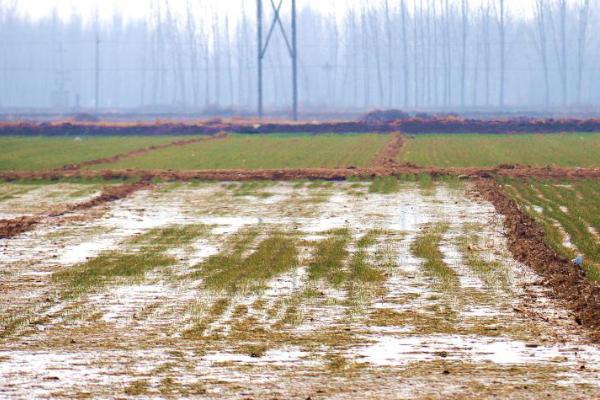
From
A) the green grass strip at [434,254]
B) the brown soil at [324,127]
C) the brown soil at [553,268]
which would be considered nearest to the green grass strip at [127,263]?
the green grass strip at [434,254]

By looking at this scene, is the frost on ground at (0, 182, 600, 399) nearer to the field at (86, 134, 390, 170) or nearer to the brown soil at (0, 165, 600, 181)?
the brown soil at (0, 165, 600, 181)

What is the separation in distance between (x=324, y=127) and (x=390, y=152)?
73.3 ft

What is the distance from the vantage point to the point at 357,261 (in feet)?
56.3

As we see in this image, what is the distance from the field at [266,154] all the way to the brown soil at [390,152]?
1.23ft

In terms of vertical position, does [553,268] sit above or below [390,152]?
below

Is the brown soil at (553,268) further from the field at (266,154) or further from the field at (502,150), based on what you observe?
the field at (266,154)

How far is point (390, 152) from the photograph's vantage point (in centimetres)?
4516

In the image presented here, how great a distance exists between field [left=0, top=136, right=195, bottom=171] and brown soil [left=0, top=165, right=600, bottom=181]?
3.60 metres

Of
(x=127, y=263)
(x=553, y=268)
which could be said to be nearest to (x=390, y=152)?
(x=127, y=263)

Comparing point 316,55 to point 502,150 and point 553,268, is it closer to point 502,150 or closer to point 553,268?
point 502,150

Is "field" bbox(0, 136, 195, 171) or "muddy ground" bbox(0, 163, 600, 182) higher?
"field" bbox(0, 136, 195, 171)

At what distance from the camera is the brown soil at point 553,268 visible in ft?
41.4

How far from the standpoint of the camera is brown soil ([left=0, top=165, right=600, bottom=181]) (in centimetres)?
3309

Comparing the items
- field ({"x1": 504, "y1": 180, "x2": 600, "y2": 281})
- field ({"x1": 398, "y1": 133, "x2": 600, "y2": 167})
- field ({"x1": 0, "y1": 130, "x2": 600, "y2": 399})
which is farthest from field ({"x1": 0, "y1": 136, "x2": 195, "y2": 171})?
field ({"x1": 504, "y1": 180, "x2": 600, "y2": 281})
